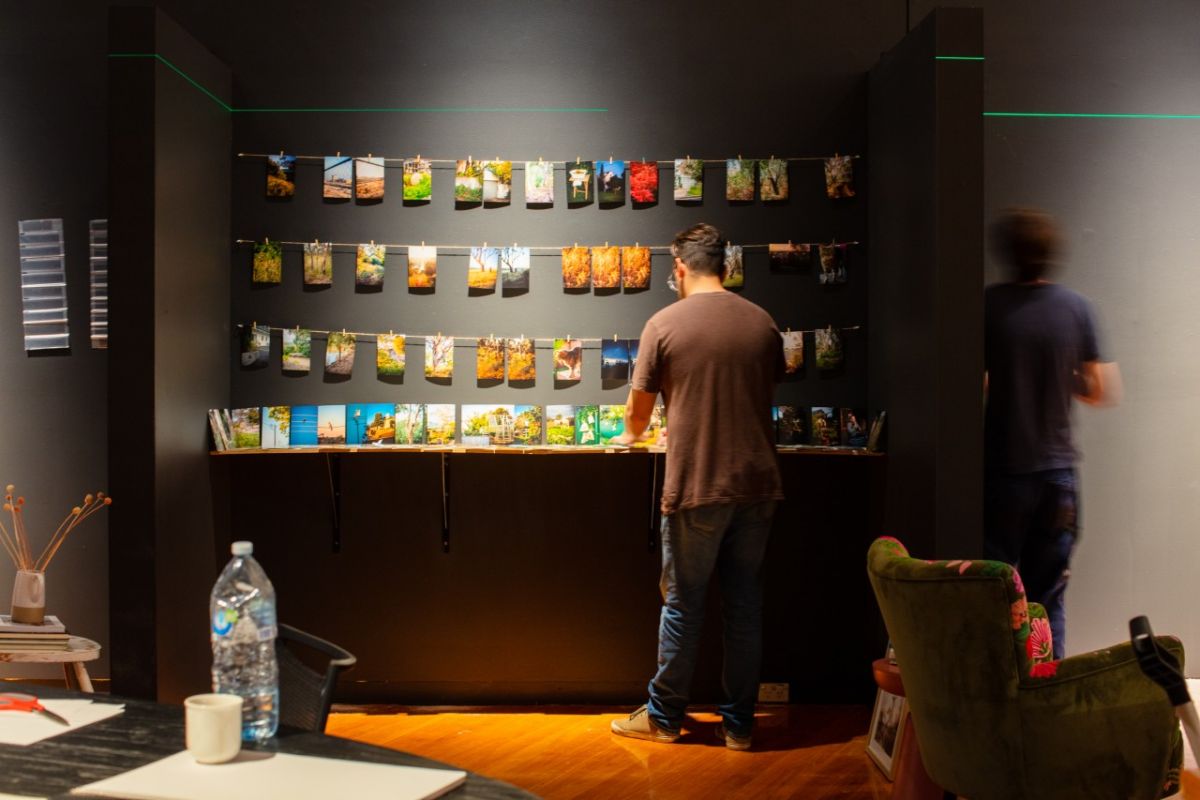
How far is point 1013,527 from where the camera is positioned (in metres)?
3.71

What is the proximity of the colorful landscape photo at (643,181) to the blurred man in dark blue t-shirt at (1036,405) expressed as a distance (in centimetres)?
142

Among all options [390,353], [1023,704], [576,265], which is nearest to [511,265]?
[576,265]

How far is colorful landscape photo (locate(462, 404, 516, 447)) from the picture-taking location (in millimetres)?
4578

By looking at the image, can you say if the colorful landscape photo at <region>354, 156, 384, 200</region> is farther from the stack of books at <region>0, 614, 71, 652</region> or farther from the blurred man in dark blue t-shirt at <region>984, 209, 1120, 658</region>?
the blurred man in dark blue t-shirt at <region>984, 209, 1120, 658</region>

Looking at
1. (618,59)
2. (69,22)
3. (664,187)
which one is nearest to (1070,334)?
(664,187)

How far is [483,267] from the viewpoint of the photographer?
4609 mm

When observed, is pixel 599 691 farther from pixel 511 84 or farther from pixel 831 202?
pixel 511 84

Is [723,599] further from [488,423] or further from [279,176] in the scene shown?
[279,176]

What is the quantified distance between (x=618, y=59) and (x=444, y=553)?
6.86ft

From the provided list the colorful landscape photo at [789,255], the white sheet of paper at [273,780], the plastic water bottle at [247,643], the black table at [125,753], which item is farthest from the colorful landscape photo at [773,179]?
the white sheet of paper at [273,780]

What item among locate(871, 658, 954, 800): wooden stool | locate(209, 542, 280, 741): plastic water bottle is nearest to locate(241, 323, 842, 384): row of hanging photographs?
locate(871, 658, 954, 800): wooden stool

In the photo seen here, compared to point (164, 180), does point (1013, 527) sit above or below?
below

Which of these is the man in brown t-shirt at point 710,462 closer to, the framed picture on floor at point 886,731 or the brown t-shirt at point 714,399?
the brown t-shirt at point 714,399

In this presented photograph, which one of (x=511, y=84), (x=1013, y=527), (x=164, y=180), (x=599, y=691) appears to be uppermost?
(x=511, y=84)
